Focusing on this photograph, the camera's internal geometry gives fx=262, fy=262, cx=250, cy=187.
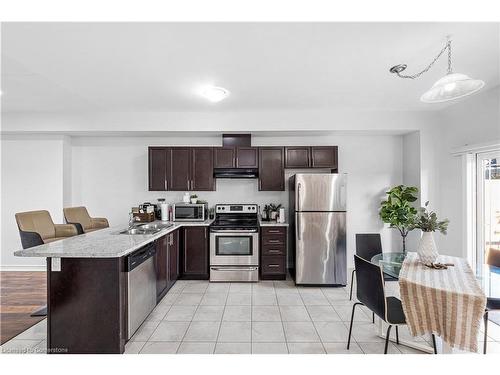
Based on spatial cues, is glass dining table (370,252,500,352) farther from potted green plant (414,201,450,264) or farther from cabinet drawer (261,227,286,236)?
cabinet drawer (261,227,286,236)

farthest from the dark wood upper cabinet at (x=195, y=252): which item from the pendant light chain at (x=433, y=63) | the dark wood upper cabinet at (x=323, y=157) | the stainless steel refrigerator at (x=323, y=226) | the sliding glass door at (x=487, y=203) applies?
the sliding glass door at (x=487, y=203)

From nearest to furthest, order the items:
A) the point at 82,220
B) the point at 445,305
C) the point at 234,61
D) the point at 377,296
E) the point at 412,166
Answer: the point at 445,305 < the point at 377,296 < the point at 234,61 < the point at 82,220 < the point at 412,166

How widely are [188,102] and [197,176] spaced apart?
123cm

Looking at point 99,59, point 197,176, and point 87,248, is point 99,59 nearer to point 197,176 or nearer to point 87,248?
point 87,248

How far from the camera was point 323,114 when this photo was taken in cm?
402

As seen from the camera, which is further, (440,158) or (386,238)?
(386,238)

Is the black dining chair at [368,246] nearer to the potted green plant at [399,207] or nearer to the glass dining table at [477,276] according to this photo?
the glass dining table at [477,276]

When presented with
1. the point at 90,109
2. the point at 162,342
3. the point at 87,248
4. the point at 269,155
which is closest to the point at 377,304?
the point at 162,342

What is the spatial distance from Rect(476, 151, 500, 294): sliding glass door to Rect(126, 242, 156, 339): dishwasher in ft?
12.9

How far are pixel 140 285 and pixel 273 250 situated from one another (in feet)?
6.70

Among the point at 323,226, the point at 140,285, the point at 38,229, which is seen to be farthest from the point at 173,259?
the point at 323,226

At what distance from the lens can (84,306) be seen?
6.96 feet

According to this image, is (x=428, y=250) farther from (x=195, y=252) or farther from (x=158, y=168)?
(x=158, y=168)

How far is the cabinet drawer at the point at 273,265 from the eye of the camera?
3.98 metres
